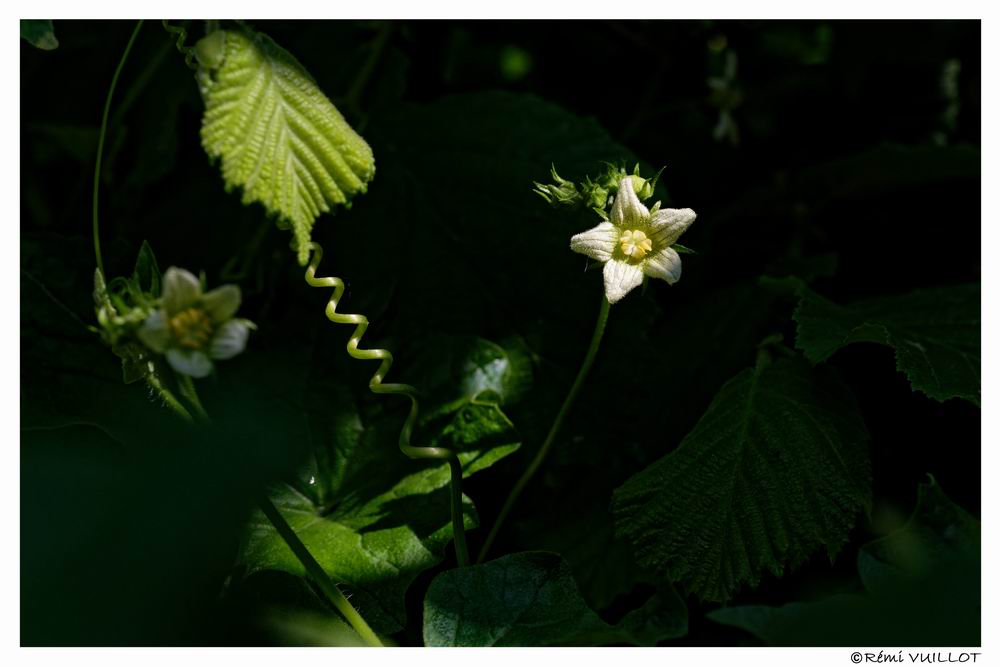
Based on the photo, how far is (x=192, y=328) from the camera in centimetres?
82

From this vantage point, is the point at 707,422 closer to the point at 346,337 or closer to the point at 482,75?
the point at 346,337

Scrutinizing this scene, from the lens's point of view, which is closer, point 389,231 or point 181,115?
point 389,231

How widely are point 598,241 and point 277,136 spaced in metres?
0.34

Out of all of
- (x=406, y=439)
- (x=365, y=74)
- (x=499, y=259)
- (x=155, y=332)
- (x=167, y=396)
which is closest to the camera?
(x=155, y=332)

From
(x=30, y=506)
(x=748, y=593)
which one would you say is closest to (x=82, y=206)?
(x=30, y=506)

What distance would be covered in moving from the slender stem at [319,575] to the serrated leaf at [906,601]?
34 cm

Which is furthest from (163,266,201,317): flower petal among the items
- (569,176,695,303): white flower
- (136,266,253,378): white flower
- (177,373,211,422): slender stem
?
(569,176,695,303): white flower

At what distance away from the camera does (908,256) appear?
5.37 feet

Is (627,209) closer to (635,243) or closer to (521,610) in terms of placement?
(635,243)

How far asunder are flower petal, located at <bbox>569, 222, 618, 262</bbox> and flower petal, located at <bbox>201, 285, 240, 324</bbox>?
338 mm

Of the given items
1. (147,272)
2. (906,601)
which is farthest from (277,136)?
(906,601)

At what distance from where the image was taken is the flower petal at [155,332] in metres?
0.79

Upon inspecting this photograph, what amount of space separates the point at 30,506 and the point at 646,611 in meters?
0.66

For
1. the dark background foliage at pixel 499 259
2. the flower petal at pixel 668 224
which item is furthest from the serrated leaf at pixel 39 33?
the flower petal at pixel 668 224
